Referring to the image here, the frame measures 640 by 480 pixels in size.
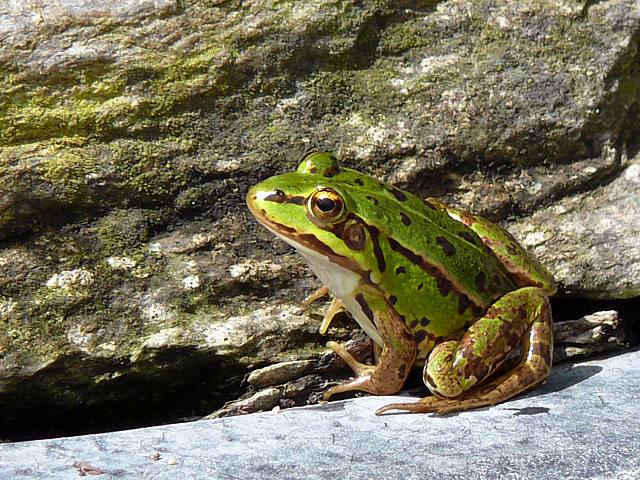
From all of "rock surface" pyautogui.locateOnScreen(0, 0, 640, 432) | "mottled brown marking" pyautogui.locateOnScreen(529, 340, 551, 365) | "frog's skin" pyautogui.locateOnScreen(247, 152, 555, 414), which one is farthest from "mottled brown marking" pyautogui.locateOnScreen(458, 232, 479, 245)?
"mottled brown marking" pyautogui.locateOnScreen(529, 340, 551, 365)

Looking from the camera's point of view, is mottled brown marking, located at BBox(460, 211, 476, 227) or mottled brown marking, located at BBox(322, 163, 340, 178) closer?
mottled brown marking, located at BBox(322, 163, 340, 178)

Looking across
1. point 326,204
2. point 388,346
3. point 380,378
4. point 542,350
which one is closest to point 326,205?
point 326,204

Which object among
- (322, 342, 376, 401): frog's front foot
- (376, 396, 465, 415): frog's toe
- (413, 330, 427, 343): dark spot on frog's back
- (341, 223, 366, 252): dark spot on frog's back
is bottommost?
(322, 342, 376, 401): frog's front foot

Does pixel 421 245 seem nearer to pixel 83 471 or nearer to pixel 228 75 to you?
pixel 228 75

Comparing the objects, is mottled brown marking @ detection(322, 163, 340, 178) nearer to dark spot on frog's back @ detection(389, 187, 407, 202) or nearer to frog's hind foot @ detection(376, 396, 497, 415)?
dark spot on frog's back @ detection(389, 187, 407, 202)

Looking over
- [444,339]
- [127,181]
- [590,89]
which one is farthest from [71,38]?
[590,89]

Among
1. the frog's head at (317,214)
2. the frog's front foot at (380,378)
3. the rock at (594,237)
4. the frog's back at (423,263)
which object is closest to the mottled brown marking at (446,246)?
the frog's back at (423,263)
